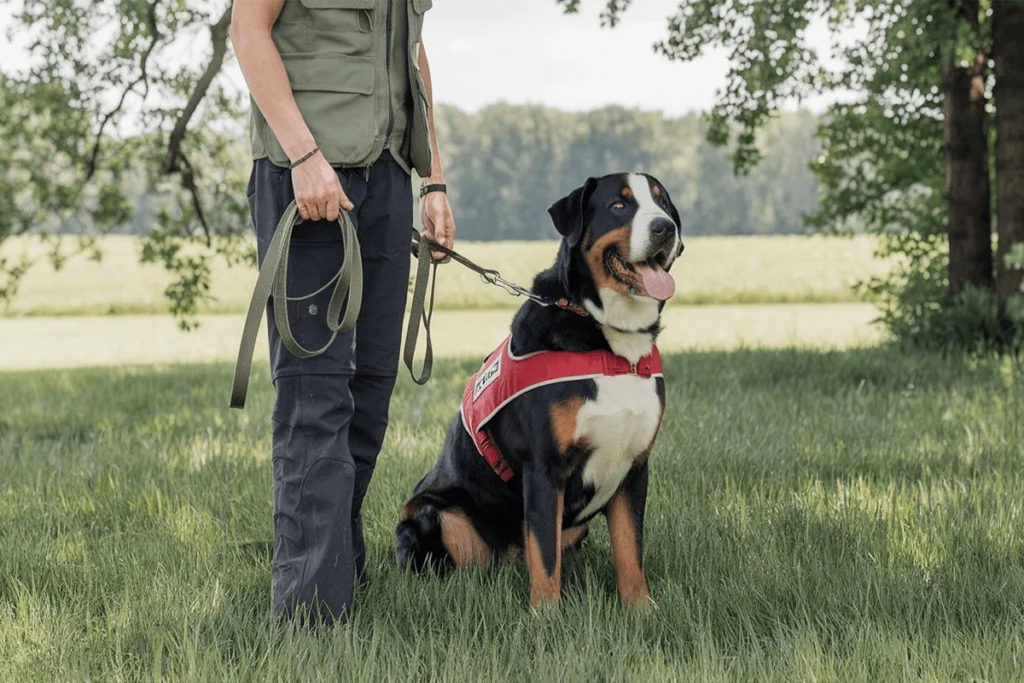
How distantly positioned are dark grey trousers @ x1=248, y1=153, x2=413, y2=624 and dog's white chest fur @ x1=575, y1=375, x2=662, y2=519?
29.5 inches

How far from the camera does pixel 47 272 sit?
38.4 meters

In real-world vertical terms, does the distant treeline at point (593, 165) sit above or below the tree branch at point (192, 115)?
above

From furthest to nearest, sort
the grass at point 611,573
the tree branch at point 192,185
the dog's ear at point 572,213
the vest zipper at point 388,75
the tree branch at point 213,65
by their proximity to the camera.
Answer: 1. the tree branch at point 192,185
2. the tree branch at point 213,65
3. the dog's ear at point 572,213
4. the vest zipper at point 388,75
5. the grass at point 611,573

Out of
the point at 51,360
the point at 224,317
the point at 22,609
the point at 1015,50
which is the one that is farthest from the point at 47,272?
the point at 22,609

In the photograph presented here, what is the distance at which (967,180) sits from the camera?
415 inches

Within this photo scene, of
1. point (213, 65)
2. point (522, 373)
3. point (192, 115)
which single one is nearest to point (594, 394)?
point (522, 373)

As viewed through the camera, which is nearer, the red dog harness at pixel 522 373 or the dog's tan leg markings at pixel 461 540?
the red dog harness at pixel 522 373

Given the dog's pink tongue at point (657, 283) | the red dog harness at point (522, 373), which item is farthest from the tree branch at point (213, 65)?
the dog's pink tongue at point (657, 283)

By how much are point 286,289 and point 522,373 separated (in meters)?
0.82

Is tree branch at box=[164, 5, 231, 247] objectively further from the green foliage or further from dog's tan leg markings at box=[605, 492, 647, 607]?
dog's tan leg markings at box=[605, 492, 647, 607]

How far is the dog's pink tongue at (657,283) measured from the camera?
10.3ft

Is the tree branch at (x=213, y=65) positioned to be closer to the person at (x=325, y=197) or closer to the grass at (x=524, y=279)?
the person at (x=325, y=197)

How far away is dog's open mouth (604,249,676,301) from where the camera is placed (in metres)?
3.15

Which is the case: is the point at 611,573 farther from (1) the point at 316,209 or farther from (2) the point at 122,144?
(2) the point at 122,144
